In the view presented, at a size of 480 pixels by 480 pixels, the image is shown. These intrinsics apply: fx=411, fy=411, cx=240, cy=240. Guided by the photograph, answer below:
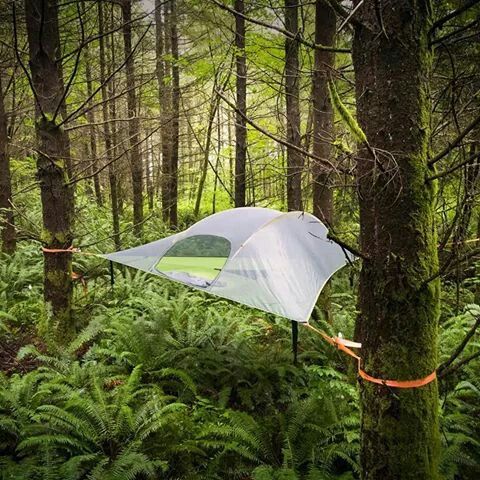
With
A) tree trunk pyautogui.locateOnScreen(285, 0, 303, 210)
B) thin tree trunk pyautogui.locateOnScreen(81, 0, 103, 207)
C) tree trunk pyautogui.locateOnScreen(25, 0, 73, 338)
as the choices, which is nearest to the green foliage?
tree trunk pyautogui.locateOnScreen(25, 0, 73, 338)

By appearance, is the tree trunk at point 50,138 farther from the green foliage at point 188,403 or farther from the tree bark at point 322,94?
the tree bark at point 322,94

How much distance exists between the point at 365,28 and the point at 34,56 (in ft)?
13.5

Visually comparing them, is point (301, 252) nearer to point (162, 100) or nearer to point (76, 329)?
point (76, 329)

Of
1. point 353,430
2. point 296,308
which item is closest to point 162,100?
point 296,308

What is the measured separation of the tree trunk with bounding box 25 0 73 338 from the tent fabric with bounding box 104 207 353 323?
1.03 m

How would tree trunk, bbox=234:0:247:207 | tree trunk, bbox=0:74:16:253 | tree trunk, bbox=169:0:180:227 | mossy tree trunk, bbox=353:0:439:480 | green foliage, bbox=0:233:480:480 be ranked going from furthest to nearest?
tree trunk, bbox=169:0:180:227
tree trunk, bbox=234:0:247:207
tree trunk, bbox=0:74:16:253
green foliage, bbox=0:233:480:480
mossy tree trunk, bbox=353:0:439:480

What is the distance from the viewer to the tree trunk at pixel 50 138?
455 cm

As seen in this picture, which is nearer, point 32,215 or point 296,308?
point 296,308

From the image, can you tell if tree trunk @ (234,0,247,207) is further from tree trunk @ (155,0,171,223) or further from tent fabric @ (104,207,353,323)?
tent fabric @ (104,207,353,323)

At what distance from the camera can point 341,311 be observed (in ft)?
23.6

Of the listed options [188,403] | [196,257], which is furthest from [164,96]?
[188,403]

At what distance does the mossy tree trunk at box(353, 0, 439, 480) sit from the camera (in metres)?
1.84

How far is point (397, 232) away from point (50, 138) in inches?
162

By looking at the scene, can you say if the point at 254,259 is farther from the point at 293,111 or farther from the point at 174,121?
the point at 174,121
